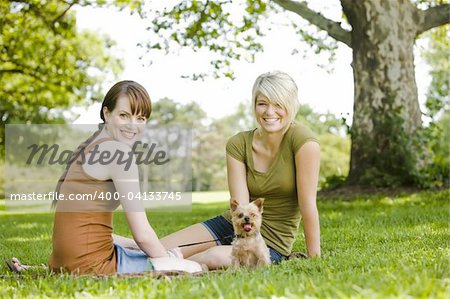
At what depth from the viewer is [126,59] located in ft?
89.4

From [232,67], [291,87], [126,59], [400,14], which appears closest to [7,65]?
[126,59]

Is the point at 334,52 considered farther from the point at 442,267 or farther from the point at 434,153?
the point at 442,267

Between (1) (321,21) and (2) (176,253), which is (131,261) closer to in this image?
(2) (176,253)

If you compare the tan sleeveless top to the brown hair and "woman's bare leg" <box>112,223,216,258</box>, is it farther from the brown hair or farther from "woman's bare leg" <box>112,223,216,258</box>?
"woman's bare leg" <box>112,223,216,258</box>

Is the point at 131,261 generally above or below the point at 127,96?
below

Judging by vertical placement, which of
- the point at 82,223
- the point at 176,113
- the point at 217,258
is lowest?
the point at 217,258

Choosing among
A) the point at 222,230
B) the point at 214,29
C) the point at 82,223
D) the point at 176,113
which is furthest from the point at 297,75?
the point at 176,113

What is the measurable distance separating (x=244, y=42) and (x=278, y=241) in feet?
33.1

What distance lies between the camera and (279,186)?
15.0 ft

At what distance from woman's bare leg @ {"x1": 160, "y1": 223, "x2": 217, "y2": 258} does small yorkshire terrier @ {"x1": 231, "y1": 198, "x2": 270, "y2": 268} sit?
552mm

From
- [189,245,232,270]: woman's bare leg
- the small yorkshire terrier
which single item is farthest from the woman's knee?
the small yorkshire terrier

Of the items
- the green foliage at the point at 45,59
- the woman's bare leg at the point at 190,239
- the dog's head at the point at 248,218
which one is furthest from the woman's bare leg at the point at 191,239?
the green foliage at the point at 45,59

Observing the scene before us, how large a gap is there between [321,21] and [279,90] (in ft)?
29.3
